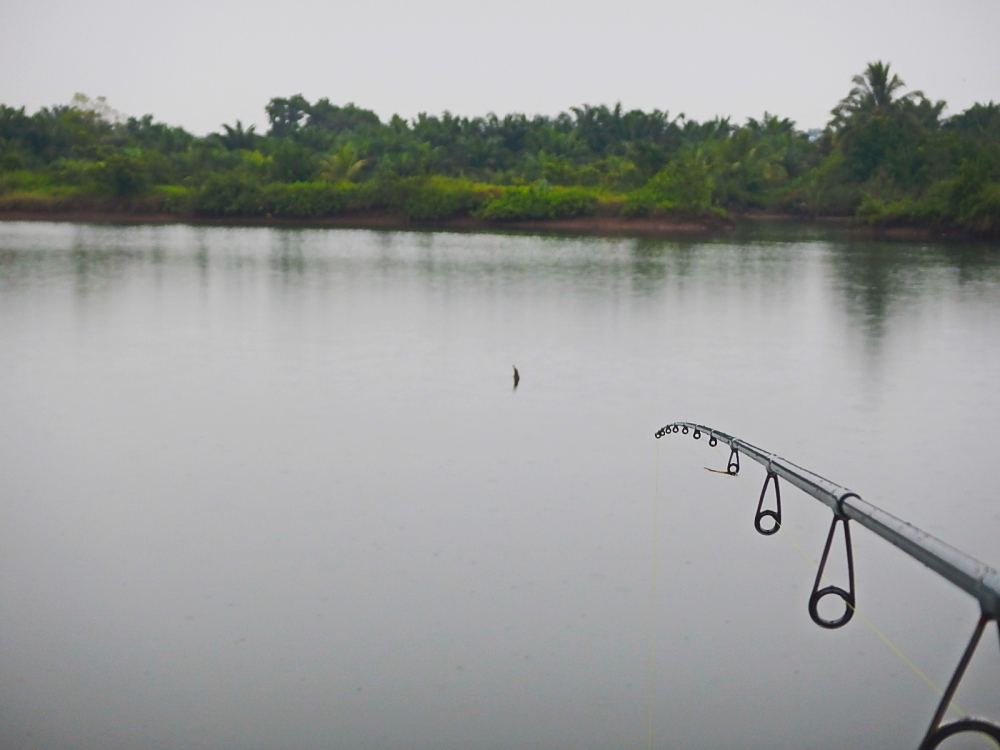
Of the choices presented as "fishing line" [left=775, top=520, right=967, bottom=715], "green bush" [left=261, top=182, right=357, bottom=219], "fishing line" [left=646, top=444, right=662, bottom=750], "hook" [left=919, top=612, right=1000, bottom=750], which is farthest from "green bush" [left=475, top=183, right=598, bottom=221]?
"hook" [left=919, top=612, right=1000, bottom=750]

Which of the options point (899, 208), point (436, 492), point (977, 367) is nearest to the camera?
point (436, 492)

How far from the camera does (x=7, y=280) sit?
19.8 m

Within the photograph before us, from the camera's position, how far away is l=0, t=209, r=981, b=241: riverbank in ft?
133

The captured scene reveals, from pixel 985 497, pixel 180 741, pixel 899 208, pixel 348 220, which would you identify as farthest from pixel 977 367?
pixel 348 220

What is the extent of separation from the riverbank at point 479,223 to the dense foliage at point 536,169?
1.04ft

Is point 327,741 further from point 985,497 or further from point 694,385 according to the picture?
point 694,385

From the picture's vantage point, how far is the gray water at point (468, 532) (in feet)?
14.8

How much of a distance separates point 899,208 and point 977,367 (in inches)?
1082

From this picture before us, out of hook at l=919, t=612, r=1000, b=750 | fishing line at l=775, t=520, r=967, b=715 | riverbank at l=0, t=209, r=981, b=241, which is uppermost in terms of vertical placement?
riverbank at l=0, t=209, r=981, b=241

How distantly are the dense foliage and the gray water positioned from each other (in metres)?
25.5

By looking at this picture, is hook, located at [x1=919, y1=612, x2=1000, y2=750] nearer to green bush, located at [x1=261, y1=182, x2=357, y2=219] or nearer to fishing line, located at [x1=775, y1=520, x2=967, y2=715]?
fishing line, located at [x1=775, y1=520, x2=967, y2=715]

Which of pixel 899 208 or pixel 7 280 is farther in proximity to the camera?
pixel 899 208

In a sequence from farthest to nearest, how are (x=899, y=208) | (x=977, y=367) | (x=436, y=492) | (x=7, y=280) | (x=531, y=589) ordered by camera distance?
(x=899, y=208), (x=7, y=280), (x=977, y=367), (x=436, y=492), (x=531, y=589)

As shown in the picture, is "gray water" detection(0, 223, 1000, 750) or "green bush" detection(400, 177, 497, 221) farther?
"green bush" detection(400, 177, 497, 221)
